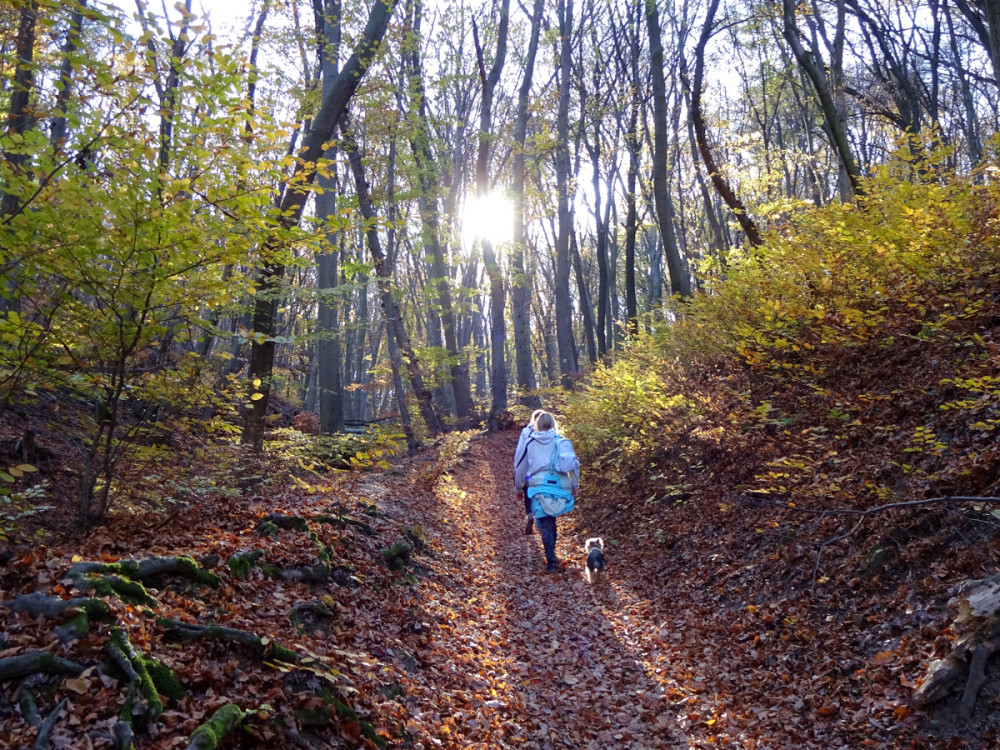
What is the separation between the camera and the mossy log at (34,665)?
271cm

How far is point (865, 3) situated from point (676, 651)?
21.3 meters

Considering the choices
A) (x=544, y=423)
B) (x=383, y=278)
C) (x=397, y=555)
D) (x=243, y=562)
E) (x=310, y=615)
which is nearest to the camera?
(x=310, y=615)

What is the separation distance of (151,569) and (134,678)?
1.28 metres

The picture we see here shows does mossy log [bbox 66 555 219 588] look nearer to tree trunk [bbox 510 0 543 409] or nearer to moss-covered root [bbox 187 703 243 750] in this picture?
moss-covered root [bbox 187 703 243 750]

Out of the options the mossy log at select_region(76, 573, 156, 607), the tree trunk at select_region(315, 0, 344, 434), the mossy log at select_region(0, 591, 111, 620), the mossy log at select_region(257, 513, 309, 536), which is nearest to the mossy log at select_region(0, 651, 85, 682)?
the mossy log at select_region(0, 591, 111, 620)

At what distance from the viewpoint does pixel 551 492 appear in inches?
322

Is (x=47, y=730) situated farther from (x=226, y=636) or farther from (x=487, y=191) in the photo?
(x=487, y=191)

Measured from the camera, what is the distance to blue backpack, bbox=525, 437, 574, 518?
26.6 feet

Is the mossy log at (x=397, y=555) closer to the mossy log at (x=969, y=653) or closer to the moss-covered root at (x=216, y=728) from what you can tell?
the moss-covered root at (x=216, y=728)

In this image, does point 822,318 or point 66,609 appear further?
point 822,318

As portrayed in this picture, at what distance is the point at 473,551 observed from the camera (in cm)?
903

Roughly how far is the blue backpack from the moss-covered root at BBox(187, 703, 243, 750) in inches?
211

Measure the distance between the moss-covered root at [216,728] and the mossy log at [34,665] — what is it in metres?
0.66

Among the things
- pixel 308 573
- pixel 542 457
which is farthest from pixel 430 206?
pixel 308 573
